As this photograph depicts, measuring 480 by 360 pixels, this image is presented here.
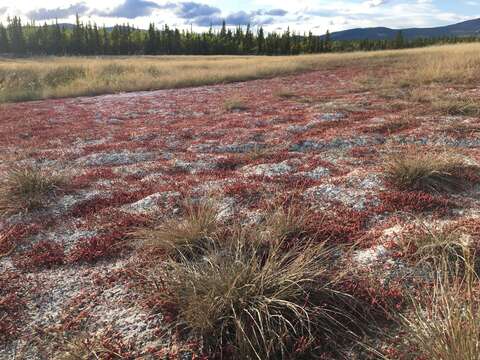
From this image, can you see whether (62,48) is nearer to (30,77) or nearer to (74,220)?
(30,77)

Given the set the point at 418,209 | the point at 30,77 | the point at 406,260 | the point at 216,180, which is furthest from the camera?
the point at 30,77

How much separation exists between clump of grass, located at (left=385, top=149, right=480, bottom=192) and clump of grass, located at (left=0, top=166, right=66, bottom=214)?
724 cm

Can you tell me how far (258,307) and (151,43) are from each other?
134 meters

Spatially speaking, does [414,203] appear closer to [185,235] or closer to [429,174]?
[429,174]

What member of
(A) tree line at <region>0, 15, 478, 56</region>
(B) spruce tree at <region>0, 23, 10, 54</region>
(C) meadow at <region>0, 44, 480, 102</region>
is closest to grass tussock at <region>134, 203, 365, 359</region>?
(C) meadow at <region>0, 44, 480, 102</region>

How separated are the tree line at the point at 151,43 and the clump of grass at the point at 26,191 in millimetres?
117284

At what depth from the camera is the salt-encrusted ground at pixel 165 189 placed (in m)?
4.52

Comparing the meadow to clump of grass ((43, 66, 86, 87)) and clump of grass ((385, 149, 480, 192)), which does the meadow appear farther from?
clump of grass ((385, 149, 480, 192))

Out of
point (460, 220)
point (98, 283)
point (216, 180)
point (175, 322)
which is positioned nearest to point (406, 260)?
point (460, 220)

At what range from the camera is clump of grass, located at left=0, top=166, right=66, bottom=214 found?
7.53 meters

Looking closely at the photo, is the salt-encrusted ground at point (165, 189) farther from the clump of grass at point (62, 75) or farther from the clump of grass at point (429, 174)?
the clump of grass at point (62, 75)

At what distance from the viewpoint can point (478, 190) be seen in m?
7.13

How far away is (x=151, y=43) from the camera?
413 feet

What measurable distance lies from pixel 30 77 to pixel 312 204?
35.5m
